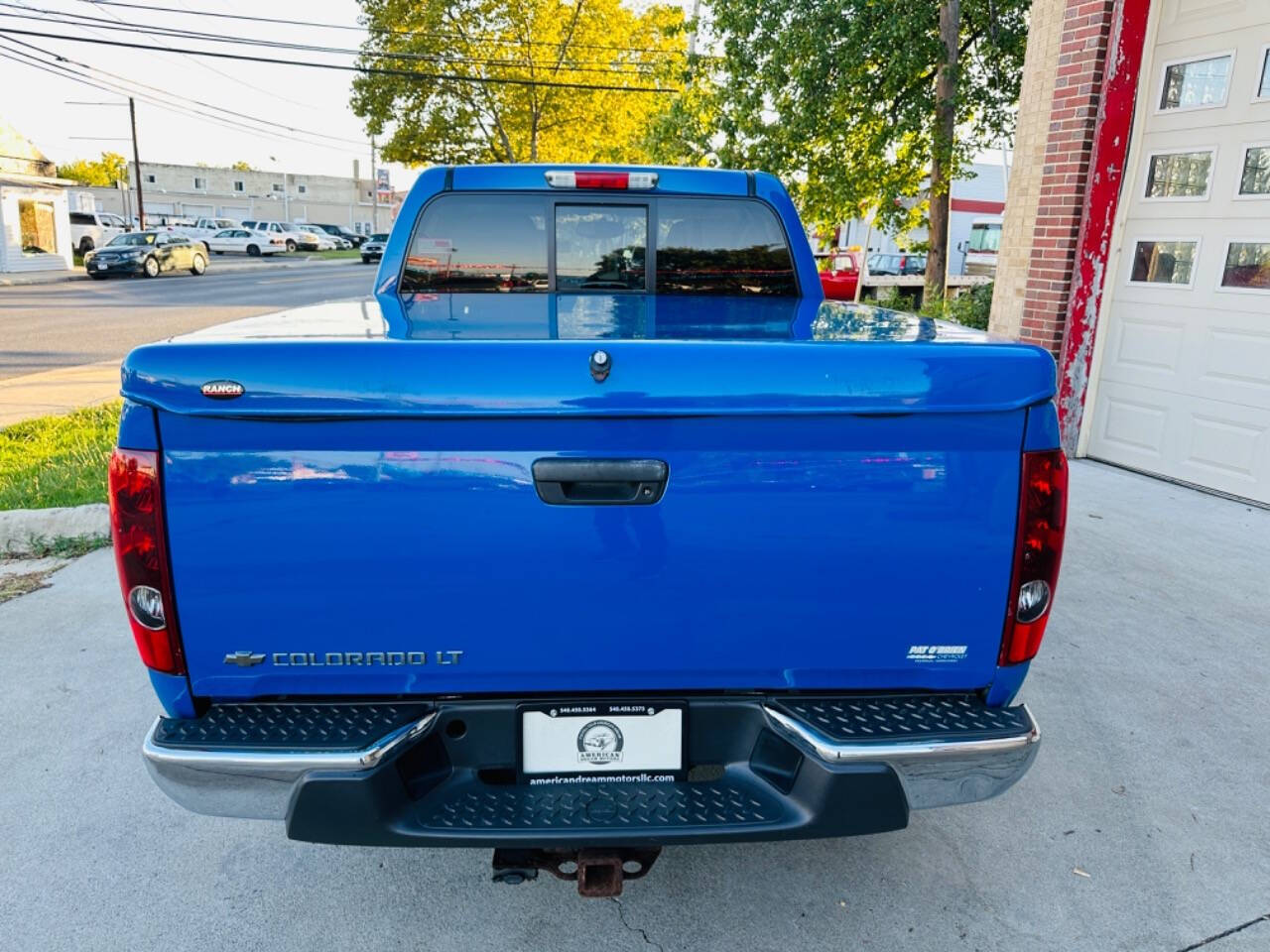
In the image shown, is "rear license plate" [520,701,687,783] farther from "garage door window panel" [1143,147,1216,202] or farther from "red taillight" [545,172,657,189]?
"garage door window panel" [1143,147,1216,202]

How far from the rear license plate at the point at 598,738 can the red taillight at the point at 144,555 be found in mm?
804

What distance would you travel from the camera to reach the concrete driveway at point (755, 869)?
7.91ft

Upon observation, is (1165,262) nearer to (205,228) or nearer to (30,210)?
Answer: (30,210)

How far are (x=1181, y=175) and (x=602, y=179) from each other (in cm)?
544

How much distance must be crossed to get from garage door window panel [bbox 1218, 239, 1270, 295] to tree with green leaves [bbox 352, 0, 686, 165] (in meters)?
26.8

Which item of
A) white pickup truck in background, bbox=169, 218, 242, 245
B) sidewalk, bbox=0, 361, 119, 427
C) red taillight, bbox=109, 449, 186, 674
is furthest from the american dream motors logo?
white pickup truck in background, bbox=169, 218, 242, 245

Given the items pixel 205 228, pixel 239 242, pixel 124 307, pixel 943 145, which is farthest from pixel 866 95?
pixel 205 228

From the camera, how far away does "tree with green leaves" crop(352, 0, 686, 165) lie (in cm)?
3203

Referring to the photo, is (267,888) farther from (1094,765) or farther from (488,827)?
(1094,765)

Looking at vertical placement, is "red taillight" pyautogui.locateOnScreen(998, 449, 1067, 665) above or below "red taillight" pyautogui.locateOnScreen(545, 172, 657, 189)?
below

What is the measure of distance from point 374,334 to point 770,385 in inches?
36.3

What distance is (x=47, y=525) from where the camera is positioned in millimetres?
5504

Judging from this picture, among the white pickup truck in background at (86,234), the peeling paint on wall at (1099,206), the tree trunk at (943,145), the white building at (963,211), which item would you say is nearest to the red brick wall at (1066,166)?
the peeling paint on wall at (1099,206)

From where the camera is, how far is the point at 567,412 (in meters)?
1.83
